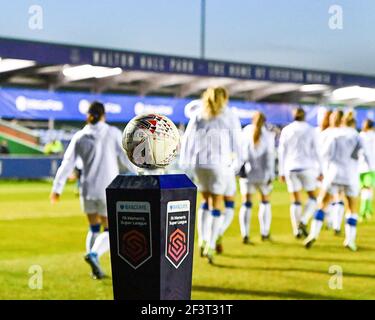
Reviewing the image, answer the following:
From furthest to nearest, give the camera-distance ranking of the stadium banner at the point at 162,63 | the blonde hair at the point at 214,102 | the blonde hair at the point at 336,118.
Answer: the stadium banner at the point at 162,63, the blonde hair at the point at 336,118, the blonde hair at the point at 214,102

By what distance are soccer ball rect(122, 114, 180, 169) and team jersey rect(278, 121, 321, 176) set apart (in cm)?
707

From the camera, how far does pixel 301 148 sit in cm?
1213

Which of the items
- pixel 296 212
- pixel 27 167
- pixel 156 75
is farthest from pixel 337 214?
pixel 156 75

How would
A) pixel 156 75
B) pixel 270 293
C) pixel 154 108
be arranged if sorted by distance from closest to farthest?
pixel 270 293 < pixel 154 108 < pixel 156 75

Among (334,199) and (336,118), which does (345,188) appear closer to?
(336,118)

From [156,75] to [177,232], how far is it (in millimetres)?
26335

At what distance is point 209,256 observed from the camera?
10289 millimetres

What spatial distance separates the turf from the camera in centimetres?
830

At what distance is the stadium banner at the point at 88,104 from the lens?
1139 inches

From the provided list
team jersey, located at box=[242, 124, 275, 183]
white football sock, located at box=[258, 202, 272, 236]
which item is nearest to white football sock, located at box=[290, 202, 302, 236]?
white football sock, located at box=[258, 202, 272, 236]

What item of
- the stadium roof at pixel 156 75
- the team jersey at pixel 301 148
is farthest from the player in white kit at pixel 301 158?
the stadium roof at pixel 156 75

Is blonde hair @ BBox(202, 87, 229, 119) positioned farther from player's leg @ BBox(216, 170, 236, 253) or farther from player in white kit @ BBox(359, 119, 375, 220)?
player in white kit @ BBox(359, 119, 375, 220)

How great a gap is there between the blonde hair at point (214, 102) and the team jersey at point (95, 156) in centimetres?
145

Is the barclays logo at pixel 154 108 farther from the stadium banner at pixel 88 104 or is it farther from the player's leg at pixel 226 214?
the player's leg at pixel 226 214
